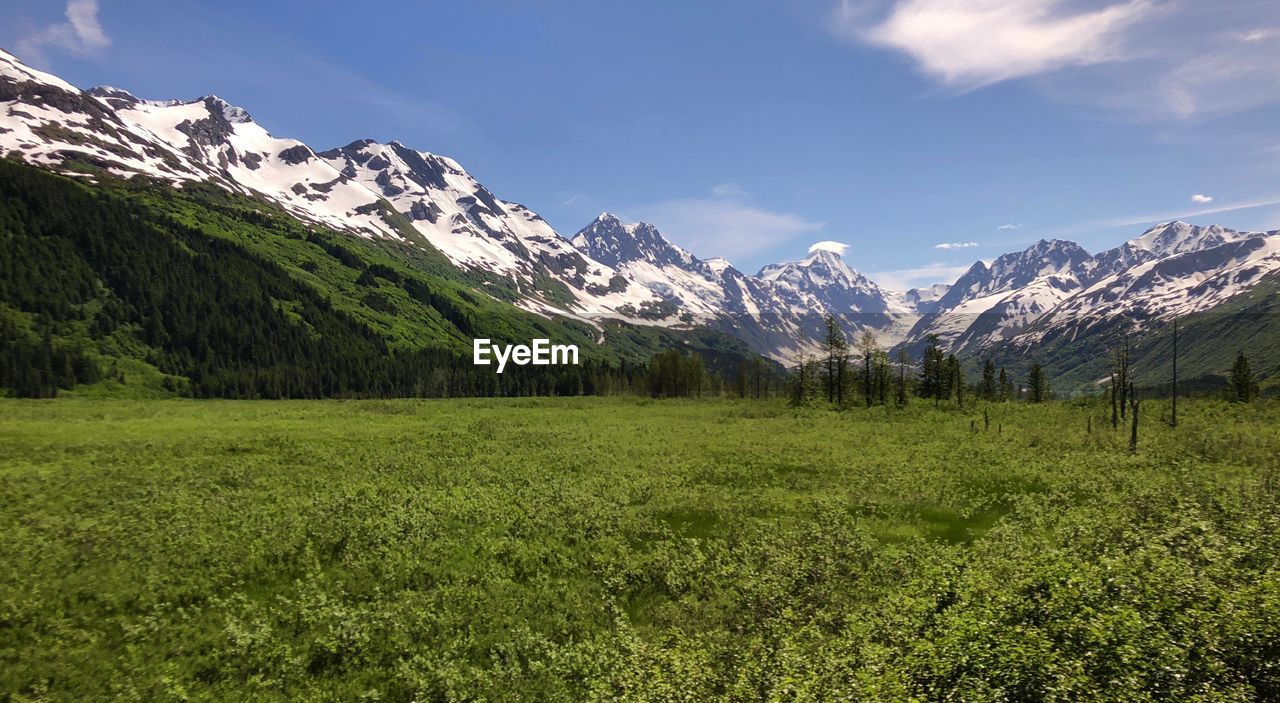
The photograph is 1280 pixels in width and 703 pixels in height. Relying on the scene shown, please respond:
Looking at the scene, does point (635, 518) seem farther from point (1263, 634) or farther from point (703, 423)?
point (703, 423)

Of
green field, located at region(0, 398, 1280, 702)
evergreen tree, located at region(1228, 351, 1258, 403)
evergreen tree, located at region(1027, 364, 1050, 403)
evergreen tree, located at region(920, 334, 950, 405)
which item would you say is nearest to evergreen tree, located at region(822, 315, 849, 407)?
evergreen tree, located at region(920, 334, 950, 405)

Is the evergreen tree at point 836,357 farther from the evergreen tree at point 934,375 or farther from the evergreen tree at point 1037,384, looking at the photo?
the evergreen tree at point 1037,384

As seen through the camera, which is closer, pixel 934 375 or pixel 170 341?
pixel 934 375

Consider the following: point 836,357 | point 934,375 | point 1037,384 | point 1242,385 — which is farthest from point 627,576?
point 1037,384

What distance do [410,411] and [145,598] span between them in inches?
2840

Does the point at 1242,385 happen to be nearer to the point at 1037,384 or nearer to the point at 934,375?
the point at 1037,384

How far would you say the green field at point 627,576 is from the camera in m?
13.4

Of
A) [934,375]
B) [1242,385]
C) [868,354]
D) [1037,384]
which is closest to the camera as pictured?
[1242,385]

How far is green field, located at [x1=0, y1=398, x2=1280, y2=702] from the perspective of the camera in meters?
13.4

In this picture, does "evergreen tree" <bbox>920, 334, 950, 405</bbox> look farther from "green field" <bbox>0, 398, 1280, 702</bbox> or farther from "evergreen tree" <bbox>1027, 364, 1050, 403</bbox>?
"green field" <bbox>0, 398, 1280, 702</bbox>

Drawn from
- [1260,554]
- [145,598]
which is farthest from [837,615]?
[145,598]

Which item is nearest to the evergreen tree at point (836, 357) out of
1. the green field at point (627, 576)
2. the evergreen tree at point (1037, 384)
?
the evergreen tree at point (1037, 384)

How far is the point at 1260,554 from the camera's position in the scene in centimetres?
1684

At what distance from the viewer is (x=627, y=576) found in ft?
76.8
